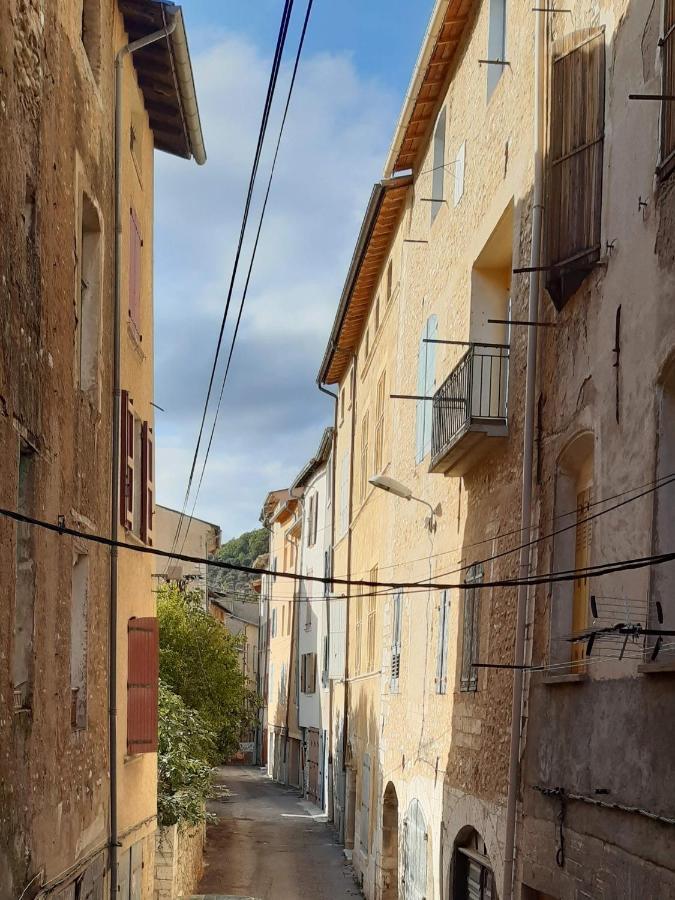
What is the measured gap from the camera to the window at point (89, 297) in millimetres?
12055

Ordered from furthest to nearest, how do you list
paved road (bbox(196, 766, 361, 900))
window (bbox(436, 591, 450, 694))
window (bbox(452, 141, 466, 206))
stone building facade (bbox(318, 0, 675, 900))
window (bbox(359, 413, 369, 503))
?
window (bbox(359, 413, 369, 503)) < paved road (bbox(196, 766, 361, 900)) < window (bbox(452, 141, 466, 206)) < window (bbox(436, 591, 450, 694)) < stone building facade (bbox(318, 0, 675, 900))

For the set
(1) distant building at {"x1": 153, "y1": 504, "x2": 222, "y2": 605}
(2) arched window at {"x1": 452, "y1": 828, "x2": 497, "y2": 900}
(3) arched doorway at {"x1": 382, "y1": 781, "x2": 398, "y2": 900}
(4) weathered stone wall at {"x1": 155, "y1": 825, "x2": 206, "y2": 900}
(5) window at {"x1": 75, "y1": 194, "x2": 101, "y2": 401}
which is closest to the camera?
(2) arched window at {"x1": 452, "y1": 828, "x2": 497, "y2": 900}

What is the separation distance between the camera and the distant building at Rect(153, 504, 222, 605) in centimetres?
4478

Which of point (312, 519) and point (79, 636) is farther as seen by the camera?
point (312, 519)

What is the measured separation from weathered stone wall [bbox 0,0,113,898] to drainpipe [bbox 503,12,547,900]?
3.74 metres

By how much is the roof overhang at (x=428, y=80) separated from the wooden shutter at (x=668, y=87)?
21.8ft

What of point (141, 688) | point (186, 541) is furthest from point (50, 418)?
point (186, 541)

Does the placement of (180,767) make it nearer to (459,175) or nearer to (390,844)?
(390,844)

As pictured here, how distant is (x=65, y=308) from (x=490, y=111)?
5.38 m

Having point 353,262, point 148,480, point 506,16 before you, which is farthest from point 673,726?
point 353,262

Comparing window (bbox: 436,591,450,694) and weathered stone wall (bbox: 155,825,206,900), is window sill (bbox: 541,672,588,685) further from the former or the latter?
weathered stone wall (bbox: 155,825,206,900)

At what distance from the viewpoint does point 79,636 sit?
1166cm

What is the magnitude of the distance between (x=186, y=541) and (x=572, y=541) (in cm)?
3719

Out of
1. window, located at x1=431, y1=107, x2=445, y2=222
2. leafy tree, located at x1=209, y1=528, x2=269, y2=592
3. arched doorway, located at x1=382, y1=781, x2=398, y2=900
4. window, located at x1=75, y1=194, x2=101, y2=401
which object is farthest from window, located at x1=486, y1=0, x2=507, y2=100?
leafy tree, located at x1=209, y1=528, x2=269, y2=592
